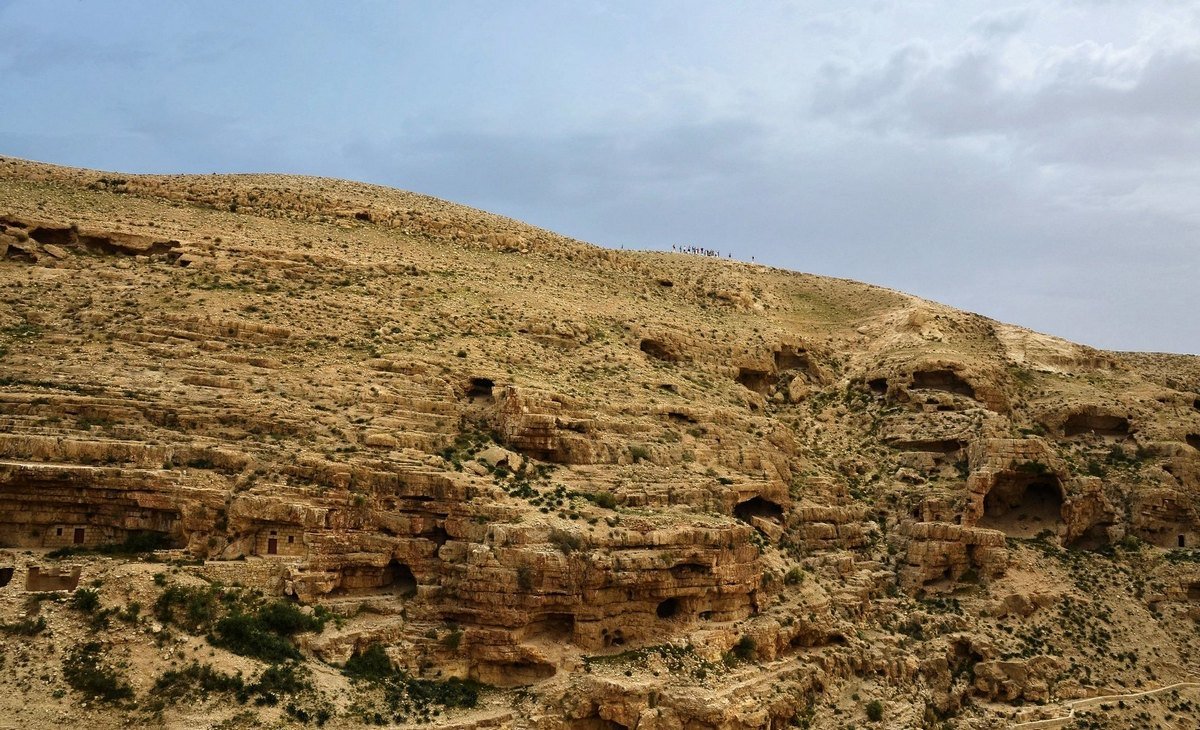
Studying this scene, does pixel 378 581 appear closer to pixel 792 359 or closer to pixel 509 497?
pixel 509 497

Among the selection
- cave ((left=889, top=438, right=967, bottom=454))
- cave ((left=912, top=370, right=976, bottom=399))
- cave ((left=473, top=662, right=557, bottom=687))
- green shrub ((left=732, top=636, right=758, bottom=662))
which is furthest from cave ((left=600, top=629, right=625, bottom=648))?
cave ((left=912, top=370, right=976, bottom=399))

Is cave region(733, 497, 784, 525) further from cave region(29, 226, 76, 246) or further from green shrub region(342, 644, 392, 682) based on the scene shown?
cave region(29, 226, 76, 246)

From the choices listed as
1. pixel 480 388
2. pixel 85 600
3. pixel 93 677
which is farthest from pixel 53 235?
pixel 93 677

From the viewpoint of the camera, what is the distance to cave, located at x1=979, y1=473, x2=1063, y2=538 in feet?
144

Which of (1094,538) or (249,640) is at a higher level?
(1094,538)

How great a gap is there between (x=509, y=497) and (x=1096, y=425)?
30.9 meters

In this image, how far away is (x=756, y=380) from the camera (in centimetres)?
5169

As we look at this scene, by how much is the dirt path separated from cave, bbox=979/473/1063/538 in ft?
26.5

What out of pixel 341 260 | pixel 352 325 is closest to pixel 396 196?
pixel 341 260

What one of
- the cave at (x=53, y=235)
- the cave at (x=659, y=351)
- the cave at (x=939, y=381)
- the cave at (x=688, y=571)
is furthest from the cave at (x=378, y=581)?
the cave at (x=939, y=381)

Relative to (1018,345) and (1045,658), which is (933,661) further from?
(1018,345)

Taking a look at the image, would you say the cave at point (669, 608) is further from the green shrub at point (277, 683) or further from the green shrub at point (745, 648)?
the green shrub at point (277, 683)

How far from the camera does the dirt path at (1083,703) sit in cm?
3512

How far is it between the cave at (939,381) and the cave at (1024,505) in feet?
21.0
